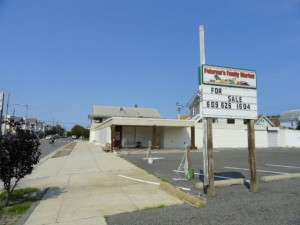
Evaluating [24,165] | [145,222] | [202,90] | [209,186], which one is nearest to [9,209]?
[24,165]

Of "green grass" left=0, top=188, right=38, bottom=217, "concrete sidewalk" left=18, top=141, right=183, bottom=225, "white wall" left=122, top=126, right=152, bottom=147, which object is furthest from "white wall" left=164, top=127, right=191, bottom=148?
"green grass" left=0, top=188, right=38, bottom=217

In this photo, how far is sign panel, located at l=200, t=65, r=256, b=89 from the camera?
29.7 feet

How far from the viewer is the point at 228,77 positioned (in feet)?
30.9

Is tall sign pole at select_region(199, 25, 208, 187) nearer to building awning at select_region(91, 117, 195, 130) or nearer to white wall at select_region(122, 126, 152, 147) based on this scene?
building awning at select_region(91, 117, 195, 130)

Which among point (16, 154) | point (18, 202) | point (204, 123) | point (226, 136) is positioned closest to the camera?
point (16, 154)

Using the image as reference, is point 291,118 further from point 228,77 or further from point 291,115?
point 228,77

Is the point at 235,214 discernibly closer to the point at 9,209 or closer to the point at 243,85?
the point at 243,85

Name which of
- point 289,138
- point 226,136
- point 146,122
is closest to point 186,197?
point 146,122

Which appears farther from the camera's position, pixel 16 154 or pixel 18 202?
pixel 18 202

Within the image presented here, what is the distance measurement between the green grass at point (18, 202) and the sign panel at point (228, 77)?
5751mm

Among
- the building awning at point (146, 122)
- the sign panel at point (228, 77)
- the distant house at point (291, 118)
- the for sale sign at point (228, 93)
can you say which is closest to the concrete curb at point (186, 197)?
the for sale sign at point (228, 93)

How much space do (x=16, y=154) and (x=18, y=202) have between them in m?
1.45

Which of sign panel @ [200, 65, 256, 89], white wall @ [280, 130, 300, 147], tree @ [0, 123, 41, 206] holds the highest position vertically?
sign panel @ [200, 65, 256, 89]

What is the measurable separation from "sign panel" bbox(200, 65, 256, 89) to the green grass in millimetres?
5751
